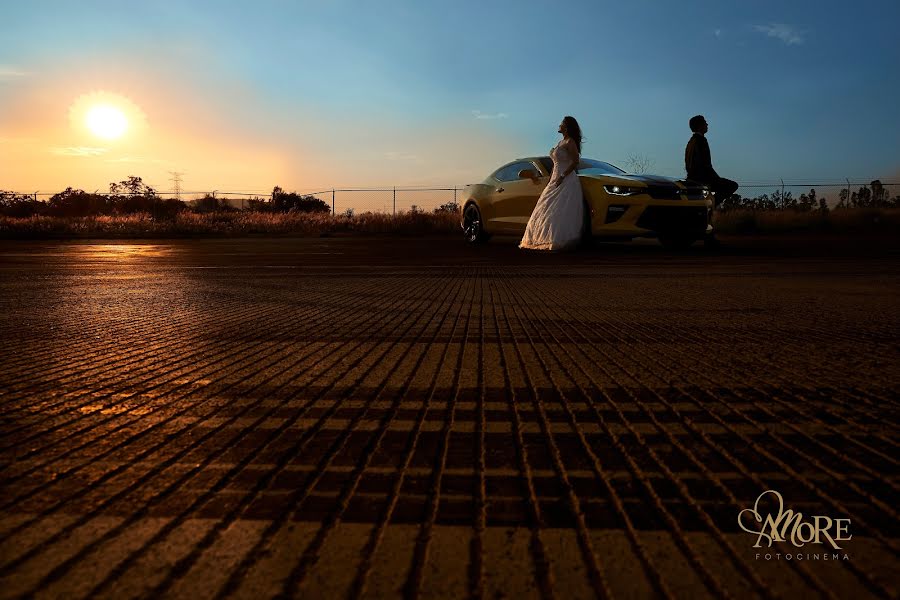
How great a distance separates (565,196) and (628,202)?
3.19 feet

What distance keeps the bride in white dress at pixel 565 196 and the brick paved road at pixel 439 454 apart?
7378 millimetres

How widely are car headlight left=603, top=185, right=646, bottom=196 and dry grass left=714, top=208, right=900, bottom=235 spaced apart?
10636 millimetres

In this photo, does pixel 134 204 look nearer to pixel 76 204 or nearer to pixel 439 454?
pixel 76 204

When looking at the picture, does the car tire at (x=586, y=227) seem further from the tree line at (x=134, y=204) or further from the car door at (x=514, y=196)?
the tree line at (x=134, y=204)

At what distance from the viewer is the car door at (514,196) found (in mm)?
12844

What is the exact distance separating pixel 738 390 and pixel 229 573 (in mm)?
1880

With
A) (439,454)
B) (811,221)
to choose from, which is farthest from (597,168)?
(811,221)

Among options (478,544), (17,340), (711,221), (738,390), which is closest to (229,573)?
(478,544)

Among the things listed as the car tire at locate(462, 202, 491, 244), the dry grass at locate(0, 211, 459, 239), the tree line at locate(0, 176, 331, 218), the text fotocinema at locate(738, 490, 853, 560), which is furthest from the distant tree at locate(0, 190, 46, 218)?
the text fotocinema at locate(738, 490, 853, 560)

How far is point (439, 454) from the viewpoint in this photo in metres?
1.83

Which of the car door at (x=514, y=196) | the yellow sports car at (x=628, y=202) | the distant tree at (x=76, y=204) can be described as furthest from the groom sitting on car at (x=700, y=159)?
the distant tree at (x=76, y=204)

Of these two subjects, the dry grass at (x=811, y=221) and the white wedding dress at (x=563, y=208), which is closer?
the white wedding dress at (x=563, y=208)

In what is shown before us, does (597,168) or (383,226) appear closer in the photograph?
(597,168)

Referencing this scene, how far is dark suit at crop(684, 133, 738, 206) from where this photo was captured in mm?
12273
